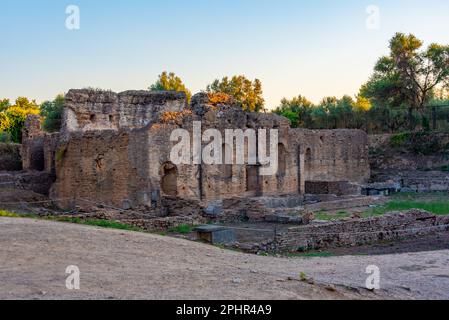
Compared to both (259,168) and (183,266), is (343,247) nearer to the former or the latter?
(183,266)

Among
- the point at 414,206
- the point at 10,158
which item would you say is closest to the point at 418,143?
the point at 414,206

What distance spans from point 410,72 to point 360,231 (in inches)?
1320

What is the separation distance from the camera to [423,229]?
675 inches

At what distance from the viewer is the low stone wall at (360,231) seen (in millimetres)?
14836

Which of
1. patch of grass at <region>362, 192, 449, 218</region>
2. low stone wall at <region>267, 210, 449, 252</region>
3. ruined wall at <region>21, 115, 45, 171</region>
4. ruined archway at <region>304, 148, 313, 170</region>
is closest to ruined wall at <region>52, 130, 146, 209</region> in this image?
ruined wall at <region>21, 115, 45, 171</region>

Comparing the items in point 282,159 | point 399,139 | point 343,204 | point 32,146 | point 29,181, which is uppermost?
point 399,139

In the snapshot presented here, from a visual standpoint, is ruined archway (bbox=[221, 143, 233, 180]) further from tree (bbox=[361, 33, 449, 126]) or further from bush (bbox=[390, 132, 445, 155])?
tree (bbox=[361, 33, 449, 126])

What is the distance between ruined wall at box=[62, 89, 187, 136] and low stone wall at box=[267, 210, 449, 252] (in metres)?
11.4

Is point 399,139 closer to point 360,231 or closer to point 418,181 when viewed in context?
point 418,181

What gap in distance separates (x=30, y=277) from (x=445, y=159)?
32473mm

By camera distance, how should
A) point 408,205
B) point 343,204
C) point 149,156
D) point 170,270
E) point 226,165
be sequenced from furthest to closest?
point 226,165, point 408,205, point 343,204, point 149,156, point 170,270

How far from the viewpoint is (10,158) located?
107 ft

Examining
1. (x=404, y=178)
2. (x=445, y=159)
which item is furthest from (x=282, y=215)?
(x=445, y=159)

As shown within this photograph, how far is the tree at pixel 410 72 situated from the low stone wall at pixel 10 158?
28.7 meters
